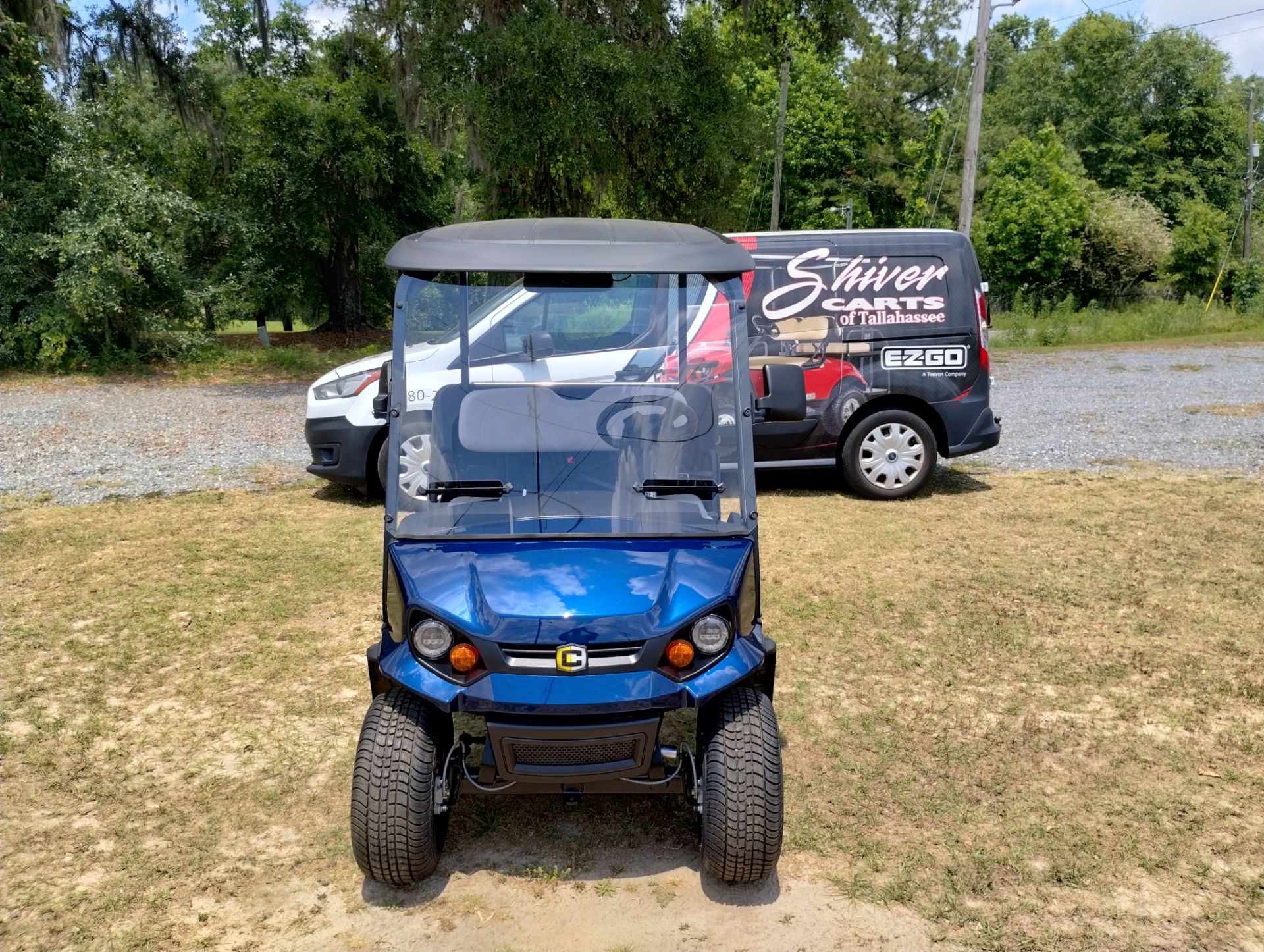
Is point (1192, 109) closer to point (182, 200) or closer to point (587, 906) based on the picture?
point (182, 200)

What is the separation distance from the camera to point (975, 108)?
2138cm

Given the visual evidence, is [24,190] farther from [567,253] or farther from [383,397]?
[567,253]

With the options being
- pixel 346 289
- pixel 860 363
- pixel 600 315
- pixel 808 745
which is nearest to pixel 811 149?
pixel 346 289

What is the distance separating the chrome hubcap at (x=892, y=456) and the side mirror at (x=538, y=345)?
5.14m

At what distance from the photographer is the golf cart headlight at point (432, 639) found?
3207 millimetres

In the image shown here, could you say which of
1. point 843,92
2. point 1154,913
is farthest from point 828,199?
point 1154,913

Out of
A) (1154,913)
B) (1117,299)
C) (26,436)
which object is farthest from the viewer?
(1117,299)

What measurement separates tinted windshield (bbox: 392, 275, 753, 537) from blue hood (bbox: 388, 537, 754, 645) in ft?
0.25

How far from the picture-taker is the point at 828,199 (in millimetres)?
46000

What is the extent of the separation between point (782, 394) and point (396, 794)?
1.87 m

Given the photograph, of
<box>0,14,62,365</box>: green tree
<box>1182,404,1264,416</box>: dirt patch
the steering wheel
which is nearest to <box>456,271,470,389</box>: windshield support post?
the steering wheel

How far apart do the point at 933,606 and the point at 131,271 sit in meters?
14.2

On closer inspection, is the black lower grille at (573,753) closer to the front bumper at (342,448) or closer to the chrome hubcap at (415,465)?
the chrome hubcap at (415,465)

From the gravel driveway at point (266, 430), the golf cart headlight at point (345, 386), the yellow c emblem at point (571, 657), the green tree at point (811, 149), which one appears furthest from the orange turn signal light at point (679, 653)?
the green tree at point (811, 149)
